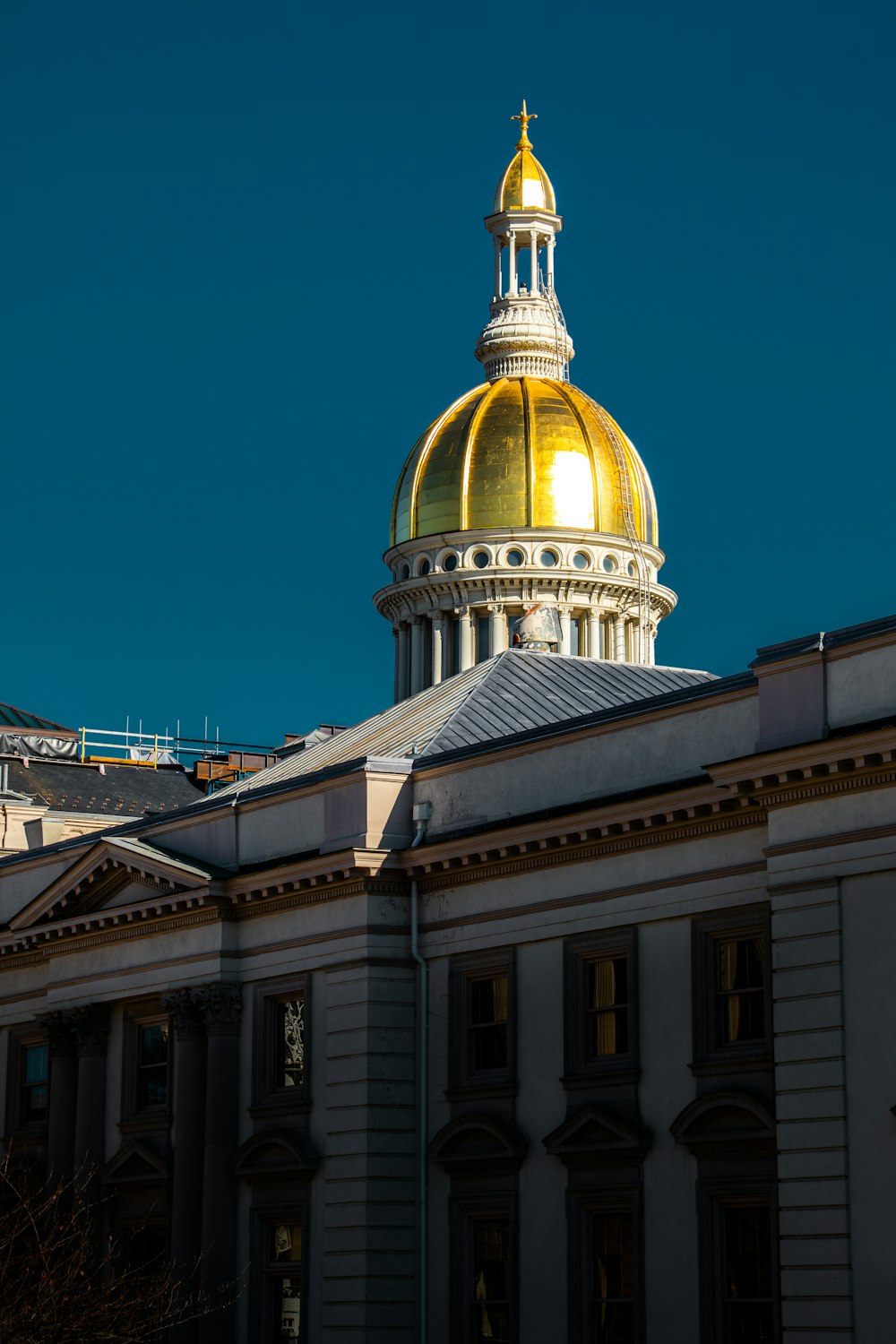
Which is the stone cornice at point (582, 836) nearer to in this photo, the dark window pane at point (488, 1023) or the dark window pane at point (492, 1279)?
the dark window pane at point (488, 1023)

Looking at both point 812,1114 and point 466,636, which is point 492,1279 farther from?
point 466,636

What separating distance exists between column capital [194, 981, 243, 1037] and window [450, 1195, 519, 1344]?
21.9ft

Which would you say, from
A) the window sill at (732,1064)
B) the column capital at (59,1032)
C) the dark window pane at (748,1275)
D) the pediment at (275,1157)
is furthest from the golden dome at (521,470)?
the dark window pane at (748,1275)

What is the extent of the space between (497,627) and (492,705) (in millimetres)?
29198

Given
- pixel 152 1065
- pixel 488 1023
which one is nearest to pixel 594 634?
pixel 152 1065

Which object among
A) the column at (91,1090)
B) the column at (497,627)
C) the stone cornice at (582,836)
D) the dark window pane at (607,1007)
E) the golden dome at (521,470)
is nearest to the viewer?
the stone cornice at (582,836)

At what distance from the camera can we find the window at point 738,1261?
125ft

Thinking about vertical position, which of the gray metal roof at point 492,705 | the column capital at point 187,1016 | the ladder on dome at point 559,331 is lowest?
the column capital at point 187,1016

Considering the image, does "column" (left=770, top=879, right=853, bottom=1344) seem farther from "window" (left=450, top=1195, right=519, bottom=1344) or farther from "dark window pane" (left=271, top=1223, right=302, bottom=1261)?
"dark window pane" (left=271, top=1223, right=302, bottom=1261)

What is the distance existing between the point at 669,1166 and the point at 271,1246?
10.7 meters

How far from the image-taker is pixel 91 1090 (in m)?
52.8

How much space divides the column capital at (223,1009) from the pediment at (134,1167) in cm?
278

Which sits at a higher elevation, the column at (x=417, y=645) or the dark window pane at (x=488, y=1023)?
the column at (x=417, y=645)

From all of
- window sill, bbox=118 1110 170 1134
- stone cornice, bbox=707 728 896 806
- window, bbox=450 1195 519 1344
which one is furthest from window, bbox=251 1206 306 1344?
stone cornice, bbox=707 728 896 806
